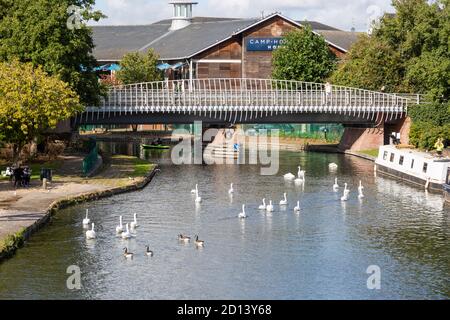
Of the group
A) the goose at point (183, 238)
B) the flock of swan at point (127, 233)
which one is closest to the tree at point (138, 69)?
the flock of swan at point (127, 233)

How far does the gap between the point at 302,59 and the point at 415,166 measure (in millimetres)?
52043

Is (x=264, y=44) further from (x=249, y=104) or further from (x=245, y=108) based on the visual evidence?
(x=245, y=108)

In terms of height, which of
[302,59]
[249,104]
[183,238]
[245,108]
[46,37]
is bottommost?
[183,238]

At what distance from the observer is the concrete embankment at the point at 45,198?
62.6 metres

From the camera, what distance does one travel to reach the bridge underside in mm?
114938

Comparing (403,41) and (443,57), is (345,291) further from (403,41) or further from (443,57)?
(403,41)

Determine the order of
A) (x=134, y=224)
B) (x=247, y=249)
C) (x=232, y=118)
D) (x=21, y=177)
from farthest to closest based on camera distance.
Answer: (x=232, y=118)
(x=21, y=177)
(x=134, y=224)
(x=247, y=249)

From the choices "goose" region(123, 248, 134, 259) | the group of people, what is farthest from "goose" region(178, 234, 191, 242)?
the group of people

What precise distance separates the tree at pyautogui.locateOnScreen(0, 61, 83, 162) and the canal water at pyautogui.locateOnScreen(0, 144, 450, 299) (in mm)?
9424

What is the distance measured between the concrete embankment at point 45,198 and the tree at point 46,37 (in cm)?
1060

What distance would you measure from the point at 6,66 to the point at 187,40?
84.2 m

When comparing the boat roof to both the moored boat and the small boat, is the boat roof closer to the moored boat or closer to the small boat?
the moored boat

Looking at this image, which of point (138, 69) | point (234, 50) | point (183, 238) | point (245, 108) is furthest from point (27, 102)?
point (234, 50)

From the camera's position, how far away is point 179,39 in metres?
176
